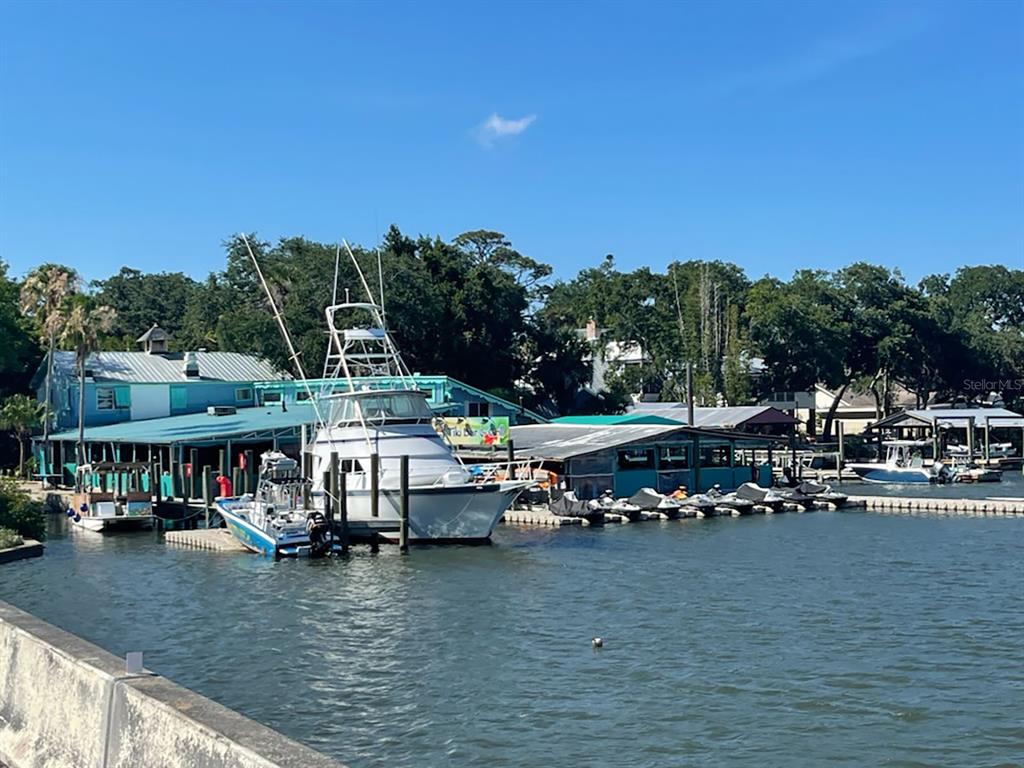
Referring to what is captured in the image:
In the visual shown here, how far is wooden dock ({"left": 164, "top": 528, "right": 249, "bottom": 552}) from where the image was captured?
38925 mm

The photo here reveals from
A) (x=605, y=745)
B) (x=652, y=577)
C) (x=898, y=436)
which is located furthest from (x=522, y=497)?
(x=898, y=436)

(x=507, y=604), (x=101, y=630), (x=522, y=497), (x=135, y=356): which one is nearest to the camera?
(x=101, y=630)

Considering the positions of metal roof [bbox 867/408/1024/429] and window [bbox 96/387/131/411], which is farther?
metal roof [bbox 867/408/1024/429]

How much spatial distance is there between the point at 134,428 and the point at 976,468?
50.3 metres

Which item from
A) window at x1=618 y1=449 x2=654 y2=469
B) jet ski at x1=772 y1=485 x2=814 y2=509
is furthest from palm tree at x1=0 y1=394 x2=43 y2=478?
jet ski at x1=772 y1=485 x2=814 y2=509

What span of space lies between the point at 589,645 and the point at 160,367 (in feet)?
164

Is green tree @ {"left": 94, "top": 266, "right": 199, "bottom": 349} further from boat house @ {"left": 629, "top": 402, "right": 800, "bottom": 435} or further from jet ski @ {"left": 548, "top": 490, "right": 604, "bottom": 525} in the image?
jet ski @ {"left": 548, "top": 490, "right": 604, "bottom": 525}

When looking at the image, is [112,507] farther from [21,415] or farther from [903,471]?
[903,471]

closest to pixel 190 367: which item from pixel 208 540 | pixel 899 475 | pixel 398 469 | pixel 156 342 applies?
pixel 156 342

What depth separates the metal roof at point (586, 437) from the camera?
51.2 metres

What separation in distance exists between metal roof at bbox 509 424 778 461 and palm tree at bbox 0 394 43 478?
1069 inches

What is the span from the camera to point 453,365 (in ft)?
255

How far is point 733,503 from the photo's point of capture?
165ft

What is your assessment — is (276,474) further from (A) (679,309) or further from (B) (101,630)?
(A) (679,309)
